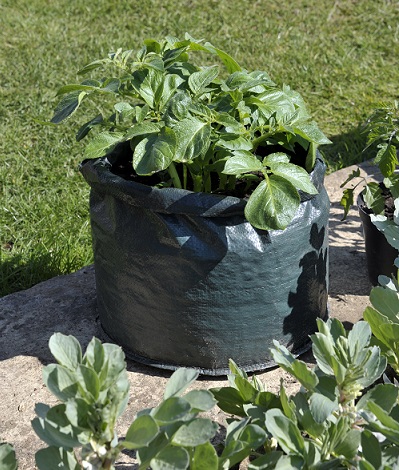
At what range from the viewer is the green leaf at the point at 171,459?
1.43m

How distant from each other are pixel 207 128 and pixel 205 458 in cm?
90

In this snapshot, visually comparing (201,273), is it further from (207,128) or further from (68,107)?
(68,107)

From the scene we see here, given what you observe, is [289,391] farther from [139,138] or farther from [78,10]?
[78,10]

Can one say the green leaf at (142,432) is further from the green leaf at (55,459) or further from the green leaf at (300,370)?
the green leaf at (300,370)

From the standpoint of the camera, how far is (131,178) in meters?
2.42

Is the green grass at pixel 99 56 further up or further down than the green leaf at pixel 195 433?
further down

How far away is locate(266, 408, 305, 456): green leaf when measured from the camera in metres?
1.51

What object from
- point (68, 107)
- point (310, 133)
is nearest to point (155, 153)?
point (68, 107)

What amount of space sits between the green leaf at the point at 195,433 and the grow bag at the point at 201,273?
73 centimetres

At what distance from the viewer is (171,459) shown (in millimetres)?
1449

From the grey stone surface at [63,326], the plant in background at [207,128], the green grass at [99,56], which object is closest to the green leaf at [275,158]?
the plant in background at [207,128]

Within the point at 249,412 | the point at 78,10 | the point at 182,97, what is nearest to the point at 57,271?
the point at 182,97

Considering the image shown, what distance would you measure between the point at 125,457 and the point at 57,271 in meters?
1.19

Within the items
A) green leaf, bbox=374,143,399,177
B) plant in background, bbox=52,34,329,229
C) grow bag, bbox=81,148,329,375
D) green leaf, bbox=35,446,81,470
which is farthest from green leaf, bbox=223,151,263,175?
green leaf, bbox=35,446,81,470
